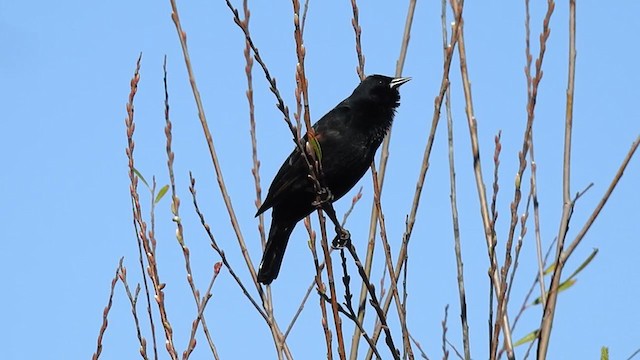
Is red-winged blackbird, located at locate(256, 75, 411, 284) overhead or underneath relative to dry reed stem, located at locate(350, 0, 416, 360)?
overhead

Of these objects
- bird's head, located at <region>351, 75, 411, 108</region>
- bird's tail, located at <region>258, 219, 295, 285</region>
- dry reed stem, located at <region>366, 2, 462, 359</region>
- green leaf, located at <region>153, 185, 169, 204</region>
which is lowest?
dry reed stem, located at <region>366, 2, 462, 359</region>

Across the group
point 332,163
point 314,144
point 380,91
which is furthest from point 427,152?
point 380,91

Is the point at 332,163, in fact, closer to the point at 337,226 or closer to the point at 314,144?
the point at 337,226

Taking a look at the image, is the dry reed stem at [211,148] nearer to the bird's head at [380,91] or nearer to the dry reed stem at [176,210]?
the dry reed stem at [176,210]

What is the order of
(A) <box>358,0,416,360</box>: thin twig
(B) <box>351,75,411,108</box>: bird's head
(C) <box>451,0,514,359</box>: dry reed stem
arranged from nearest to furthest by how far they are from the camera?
(C) <box>451,0,514,359</box>: dry reed stem < (A) <box>358,0,416,360</box>: thin twig < (B) <box>351,75,411,108</box>: bird's head

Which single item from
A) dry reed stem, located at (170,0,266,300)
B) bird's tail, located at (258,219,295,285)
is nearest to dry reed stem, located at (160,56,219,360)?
dry reed stem, located at (170,0,266,300)

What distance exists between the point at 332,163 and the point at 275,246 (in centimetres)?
56

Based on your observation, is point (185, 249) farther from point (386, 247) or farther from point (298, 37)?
point (298, 37)

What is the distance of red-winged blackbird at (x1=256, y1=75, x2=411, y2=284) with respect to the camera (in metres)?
4.60

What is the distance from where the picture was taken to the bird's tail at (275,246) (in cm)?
445

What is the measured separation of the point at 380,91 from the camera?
5145 mm

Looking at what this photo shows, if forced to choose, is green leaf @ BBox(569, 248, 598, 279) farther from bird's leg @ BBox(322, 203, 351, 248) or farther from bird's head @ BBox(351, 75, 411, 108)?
bird's head @ BBox(351, 75, 411, 108)

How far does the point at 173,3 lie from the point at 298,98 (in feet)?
1.94

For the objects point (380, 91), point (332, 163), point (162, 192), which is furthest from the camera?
point (380, 91)
